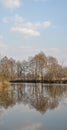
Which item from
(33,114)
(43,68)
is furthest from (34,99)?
(43,68)

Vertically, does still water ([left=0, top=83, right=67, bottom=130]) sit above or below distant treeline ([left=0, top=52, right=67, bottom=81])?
below

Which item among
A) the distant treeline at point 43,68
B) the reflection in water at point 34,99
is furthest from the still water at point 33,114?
the distant treeline at point 43,68

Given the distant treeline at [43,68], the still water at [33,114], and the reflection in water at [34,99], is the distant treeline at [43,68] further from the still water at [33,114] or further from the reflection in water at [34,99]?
the still water at [33,114]

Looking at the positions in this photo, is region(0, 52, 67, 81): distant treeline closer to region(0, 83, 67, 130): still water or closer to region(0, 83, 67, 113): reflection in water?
region(0, 83, 67, 113): reflection in water

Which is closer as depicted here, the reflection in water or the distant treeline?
the reflection in water

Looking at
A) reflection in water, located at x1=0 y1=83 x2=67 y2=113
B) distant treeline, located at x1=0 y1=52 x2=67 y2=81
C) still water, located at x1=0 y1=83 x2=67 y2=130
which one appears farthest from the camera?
distant treeline, located at x1=0 y1=52 x2=67 y2=81

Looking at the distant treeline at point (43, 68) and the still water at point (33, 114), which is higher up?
the distant treeline at point (43, 68)

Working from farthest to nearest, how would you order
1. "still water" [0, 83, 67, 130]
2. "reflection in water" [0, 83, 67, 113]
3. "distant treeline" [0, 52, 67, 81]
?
"distant treeline" [0, 52, 67, 81], "reflection in water" [0, 83, 67, 113], "still water" [0, 83, 67, 130]

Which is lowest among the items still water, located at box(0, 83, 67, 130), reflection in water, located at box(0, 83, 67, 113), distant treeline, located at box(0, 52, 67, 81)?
still water, located at box(0, 83, 67, 130)

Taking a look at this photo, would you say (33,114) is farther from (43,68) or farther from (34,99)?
(43,68)

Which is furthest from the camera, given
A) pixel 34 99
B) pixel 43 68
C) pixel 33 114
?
pixel 43 68

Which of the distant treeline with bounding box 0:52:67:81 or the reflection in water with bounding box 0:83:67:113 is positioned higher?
the distant treeline with bounding box 0:52:67:81

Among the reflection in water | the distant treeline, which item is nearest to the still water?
the reflection in water

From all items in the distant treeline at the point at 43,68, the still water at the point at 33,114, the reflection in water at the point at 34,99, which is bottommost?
the still water at the point at 33,114
